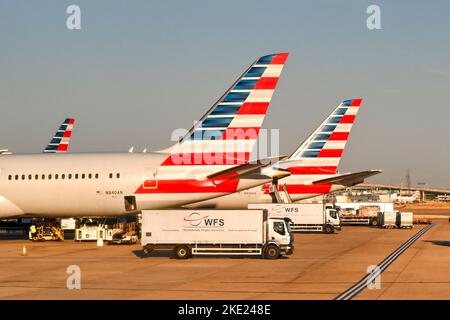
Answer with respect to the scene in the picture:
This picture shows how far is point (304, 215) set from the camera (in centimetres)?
7888

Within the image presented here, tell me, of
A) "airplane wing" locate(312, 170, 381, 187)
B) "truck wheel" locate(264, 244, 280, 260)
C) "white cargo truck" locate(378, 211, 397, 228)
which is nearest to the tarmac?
"truck wheel" locate(264, 244, 280, 260)

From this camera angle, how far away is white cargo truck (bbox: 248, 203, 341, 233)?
77.9m

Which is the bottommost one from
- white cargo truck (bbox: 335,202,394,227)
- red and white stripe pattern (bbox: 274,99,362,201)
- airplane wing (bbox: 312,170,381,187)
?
white cargo truck (bbox: 335,202,394,227)

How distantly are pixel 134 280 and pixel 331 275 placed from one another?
978cm

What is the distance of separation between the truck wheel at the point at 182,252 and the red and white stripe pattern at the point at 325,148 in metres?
43.2

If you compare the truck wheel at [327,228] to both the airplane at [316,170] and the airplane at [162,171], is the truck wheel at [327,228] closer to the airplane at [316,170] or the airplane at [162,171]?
the airplane at [316,170]

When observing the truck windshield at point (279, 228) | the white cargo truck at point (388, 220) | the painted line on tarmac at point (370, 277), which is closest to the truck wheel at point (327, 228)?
the white cargo truck at point (388, 220)

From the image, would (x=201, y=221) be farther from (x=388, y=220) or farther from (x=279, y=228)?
(x=388, y=220)

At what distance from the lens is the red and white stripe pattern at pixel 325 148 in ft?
289

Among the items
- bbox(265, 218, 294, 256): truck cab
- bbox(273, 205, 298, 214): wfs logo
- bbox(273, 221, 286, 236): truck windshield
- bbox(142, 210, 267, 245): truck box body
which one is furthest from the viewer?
bbox(273, 205, 298, 214): wfs logo

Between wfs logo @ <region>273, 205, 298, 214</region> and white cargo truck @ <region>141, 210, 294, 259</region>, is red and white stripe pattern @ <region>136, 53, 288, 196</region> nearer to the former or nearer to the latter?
white cargo truck @ <region>141, 210, 294, 259</region>

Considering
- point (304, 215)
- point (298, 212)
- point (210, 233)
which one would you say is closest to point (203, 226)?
point (210, 233)
